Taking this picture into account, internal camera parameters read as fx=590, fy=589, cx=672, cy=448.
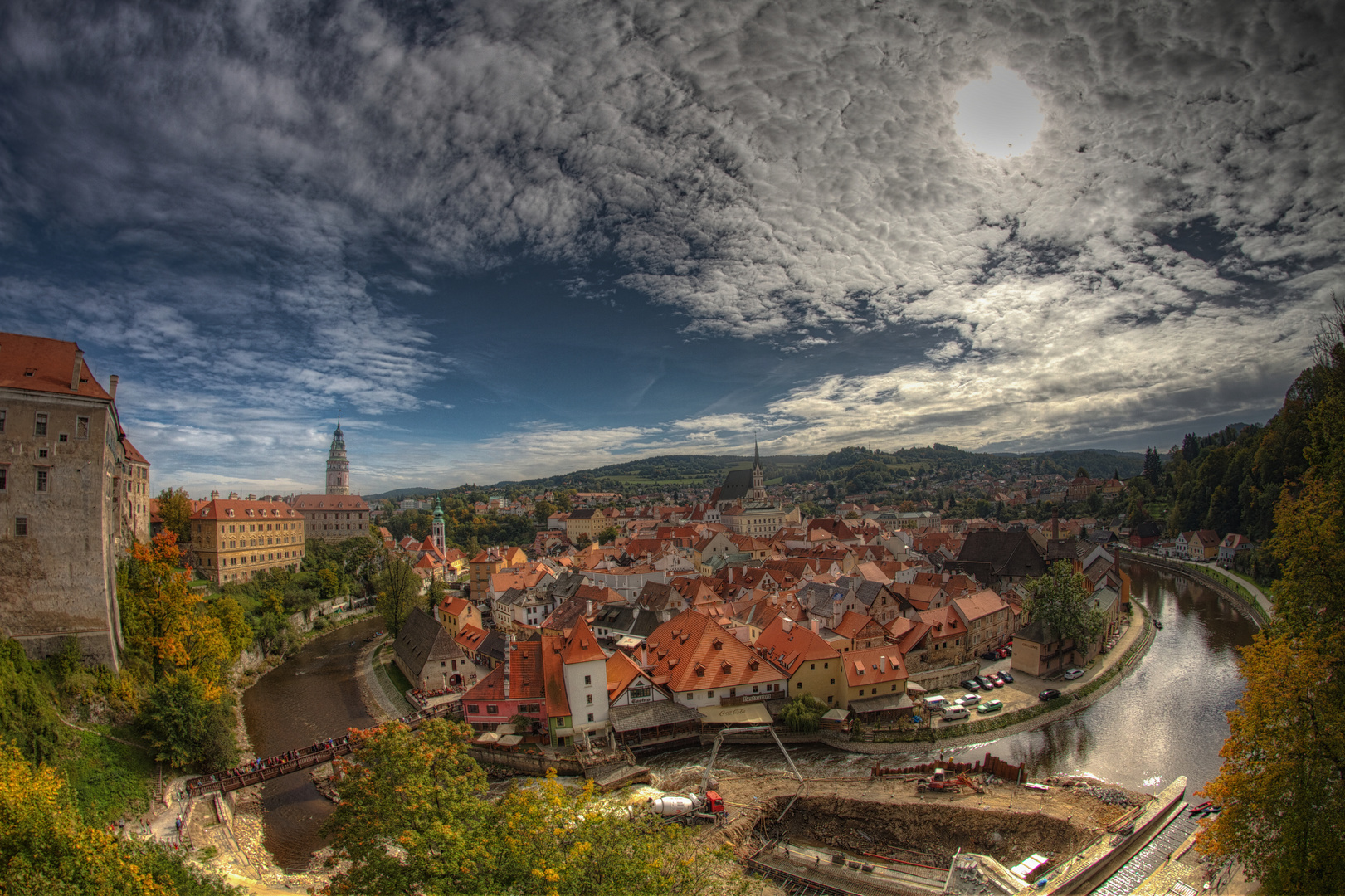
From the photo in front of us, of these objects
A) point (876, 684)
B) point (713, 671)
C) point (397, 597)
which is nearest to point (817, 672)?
point (876, 684)

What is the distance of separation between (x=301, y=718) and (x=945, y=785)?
27.2 meters

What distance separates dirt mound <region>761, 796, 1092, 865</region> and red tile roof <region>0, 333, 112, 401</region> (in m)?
28.0

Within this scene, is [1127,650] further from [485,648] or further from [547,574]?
[547,574]

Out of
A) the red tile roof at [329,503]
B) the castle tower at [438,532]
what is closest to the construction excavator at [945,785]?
the red tile roof at [329,503]

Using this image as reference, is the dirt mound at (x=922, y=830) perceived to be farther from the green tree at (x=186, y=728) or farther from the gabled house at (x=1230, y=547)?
the gabled house at (x=1230, y=547)

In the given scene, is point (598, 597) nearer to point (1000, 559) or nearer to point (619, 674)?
point (619, 674)

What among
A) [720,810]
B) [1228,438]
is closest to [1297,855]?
[720,810]

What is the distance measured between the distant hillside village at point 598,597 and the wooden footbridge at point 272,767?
4.83 meters

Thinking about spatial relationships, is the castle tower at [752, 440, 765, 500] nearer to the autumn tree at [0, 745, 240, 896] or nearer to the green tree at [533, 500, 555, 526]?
the green tree at [533, 500, 555, 526]

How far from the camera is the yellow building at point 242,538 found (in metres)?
41.2

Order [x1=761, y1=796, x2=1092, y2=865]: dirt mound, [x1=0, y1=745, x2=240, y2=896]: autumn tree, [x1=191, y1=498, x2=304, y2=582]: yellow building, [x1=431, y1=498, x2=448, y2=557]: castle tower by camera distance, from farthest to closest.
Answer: [x1=431, y1=498, x2=448, y2=557]: castle tower → [x1=191, y1=498, x2=304, y2=582]: yellow building → [x1=761, y1=796, x2=1092, y2=865]: dirt mound → [x1=0, y1=745, x2=240, y2=896]: autumn tree

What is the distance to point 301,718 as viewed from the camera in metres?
27.2

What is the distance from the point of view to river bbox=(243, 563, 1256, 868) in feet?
66.8

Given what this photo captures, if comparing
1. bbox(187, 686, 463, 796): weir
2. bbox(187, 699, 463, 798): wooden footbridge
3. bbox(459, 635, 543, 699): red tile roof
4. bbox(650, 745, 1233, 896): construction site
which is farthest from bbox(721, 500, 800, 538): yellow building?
bbox(187, 699, 463, 798): wooden footbridge
